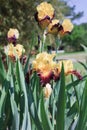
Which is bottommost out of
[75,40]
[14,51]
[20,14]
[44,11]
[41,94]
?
[75,40]

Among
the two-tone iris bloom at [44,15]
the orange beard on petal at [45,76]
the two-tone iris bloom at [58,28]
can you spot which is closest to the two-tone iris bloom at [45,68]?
the orange beard on petal at [45,76]

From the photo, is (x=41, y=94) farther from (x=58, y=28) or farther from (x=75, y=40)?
(x=75, y=40)

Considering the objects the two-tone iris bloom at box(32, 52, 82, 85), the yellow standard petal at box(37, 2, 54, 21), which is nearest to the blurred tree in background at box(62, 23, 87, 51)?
the yellow standard petal at box(37, 2, 54, 21)


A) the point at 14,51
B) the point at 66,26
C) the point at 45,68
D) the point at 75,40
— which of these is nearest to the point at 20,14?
the point at 66,26

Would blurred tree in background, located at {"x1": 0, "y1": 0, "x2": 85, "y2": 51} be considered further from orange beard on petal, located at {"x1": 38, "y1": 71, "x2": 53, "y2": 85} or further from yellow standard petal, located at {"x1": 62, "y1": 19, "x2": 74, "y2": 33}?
orange beard on petal, located at {"x1": 38, "y1": 71, "x2": 53, "y2": 85}

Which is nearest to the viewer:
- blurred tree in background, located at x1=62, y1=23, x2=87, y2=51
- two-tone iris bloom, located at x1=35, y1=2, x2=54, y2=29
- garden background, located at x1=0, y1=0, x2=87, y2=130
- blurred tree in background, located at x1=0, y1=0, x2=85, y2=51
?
Answer: garden background, located at x1=0, y1=0, x2=87, y2=130

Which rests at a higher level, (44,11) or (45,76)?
(44,11)

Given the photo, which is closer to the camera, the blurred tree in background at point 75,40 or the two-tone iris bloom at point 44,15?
the two-tone iris bloom at point 44,15

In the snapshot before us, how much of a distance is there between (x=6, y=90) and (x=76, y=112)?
1.20ft

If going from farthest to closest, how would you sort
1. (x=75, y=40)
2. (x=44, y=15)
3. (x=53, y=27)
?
(x=75, y=40) → (x=53, y=27) → (x=44, y=15)

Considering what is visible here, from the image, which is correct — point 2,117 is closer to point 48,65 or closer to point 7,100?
point 7,100

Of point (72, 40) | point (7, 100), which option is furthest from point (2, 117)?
point (72, 40)

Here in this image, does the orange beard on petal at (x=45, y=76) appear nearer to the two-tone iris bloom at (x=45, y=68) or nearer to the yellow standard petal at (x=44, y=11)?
the two-tone iris bloom at (x=45, y=68)

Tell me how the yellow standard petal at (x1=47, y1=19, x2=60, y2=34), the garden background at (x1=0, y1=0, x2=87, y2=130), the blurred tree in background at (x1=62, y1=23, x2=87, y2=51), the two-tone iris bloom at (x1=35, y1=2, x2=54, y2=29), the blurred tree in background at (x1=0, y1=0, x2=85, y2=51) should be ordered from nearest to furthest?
the garden background at (x1=0, y1=0, x2=87, y2=130) < the two-tone iris bloom at (x1=35, y1=2, x2=54, y2=29) < the yellow standard petal at (x1=47, y1=19, x2=60, y2=34) < the blurred tree in background at (x1=0, y1=0, x2=85, y2=51) < the blurred tree in background at (x1=62, y1=23, x2=87, y2=51)
